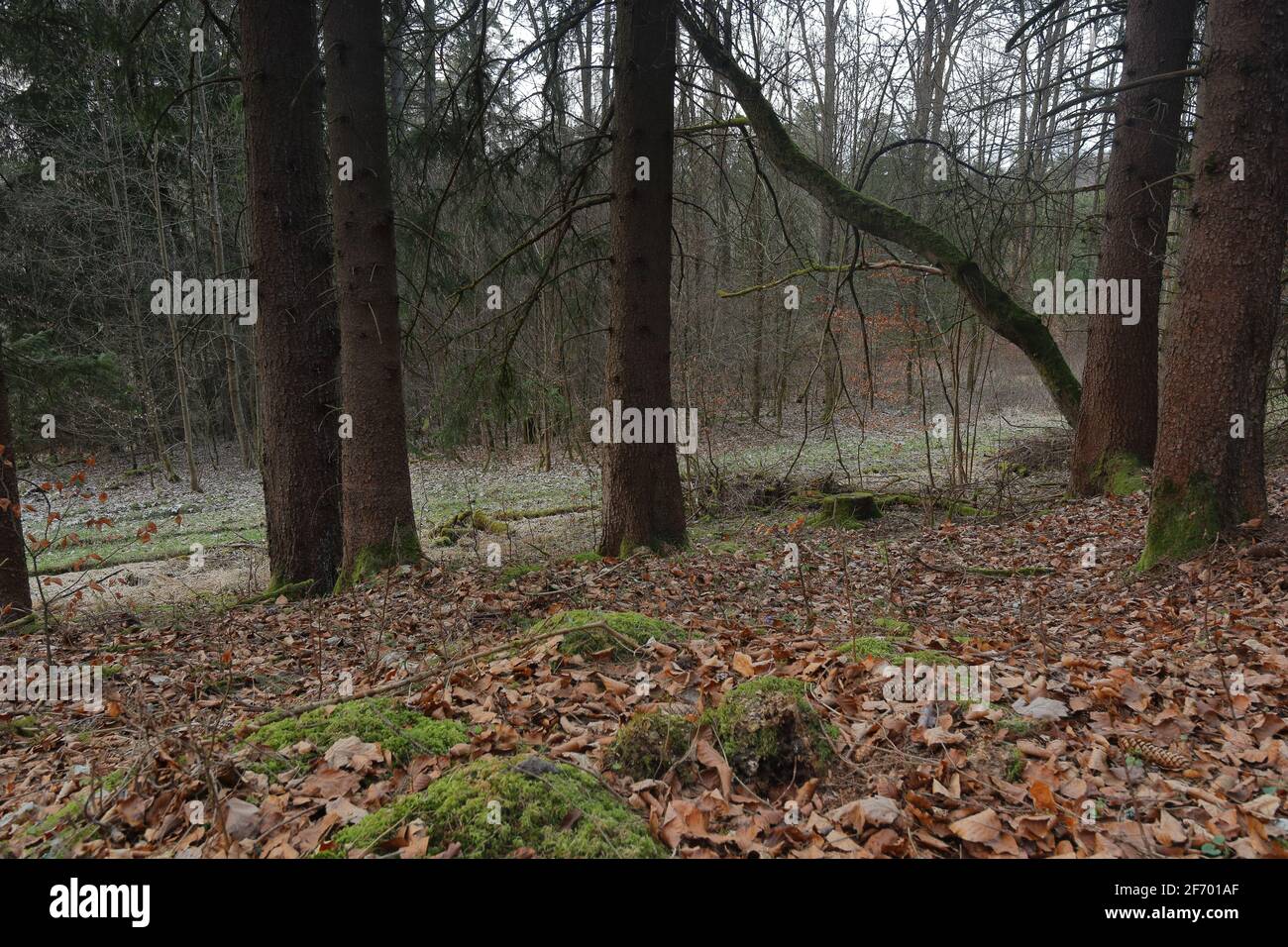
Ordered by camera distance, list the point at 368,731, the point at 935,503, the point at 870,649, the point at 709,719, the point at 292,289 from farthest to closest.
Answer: the point at 935,503
the point at 292,289
the point at 870,649
the point at 368,731
the point at 709,719

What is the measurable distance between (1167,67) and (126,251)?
20741 millimetres

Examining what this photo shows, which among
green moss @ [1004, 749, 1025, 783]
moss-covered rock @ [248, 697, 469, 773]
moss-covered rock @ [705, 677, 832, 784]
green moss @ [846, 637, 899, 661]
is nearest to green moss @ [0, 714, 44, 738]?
moss-covered rock @ [248, 697, 469, 773]

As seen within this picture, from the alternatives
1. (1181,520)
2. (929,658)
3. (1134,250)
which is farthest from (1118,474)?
(929,658)

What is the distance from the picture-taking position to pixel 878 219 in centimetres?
856

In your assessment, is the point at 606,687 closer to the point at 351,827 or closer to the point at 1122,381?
the point at 351,827

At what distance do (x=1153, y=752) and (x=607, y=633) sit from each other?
8.32 ft

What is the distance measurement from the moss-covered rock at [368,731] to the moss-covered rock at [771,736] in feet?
3.58

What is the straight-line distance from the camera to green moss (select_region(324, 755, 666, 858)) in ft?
7.83

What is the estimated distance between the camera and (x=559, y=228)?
7699 mm

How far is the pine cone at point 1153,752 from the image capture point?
2.90 m

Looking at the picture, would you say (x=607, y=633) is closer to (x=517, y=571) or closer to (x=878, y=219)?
(x=517, y=571)

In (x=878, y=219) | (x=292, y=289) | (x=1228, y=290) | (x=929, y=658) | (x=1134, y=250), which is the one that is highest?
(x=878, y=219)

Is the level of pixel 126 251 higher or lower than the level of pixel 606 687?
higher
